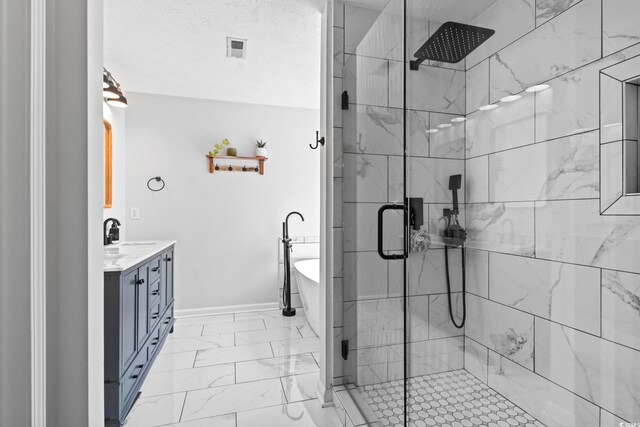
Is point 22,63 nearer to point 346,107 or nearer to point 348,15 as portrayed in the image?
point 346,107

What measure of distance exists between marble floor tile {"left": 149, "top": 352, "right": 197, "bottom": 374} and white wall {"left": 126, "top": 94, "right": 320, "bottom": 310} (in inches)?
39.3

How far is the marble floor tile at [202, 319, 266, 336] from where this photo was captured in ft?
10.2

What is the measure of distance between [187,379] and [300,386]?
80 centimetres

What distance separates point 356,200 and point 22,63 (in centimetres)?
147

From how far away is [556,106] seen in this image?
102 centimetres

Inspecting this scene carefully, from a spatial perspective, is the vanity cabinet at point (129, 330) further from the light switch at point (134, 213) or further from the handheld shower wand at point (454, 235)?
the handheld shower wand at point (454, 235)

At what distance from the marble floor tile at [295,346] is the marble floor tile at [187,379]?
0.43 metres

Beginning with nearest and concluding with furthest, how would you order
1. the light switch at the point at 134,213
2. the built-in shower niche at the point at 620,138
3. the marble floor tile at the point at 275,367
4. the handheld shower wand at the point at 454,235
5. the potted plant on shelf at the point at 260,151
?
the built-in shower niche at the point at 620,138
the handheld shower wand at the point at 454,235
the marble floor tile at the point at 275,367
the light switch at the point at 134,213
the potted plant on shelf at the point at 260,151

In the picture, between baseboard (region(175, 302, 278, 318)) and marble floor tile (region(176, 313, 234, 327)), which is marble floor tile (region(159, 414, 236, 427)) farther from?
baseboard (region(175, 302, 278, 318))

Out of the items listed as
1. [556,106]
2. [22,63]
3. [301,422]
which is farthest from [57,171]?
[301,422]

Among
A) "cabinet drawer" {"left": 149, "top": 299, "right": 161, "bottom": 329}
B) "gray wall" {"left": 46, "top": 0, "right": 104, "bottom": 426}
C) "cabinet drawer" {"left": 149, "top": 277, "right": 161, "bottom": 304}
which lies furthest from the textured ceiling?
"cabinet drawer" {"left": 149, "top": 299, "right": 161, "bottom": 329}

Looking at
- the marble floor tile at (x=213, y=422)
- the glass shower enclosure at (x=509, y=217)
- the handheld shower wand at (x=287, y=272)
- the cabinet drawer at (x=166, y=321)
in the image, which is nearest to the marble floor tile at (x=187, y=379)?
the marble floor tile at (x=213, y=422)

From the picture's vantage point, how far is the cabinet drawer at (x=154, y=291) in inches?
91.9

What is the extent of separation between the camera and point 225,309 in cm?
362
